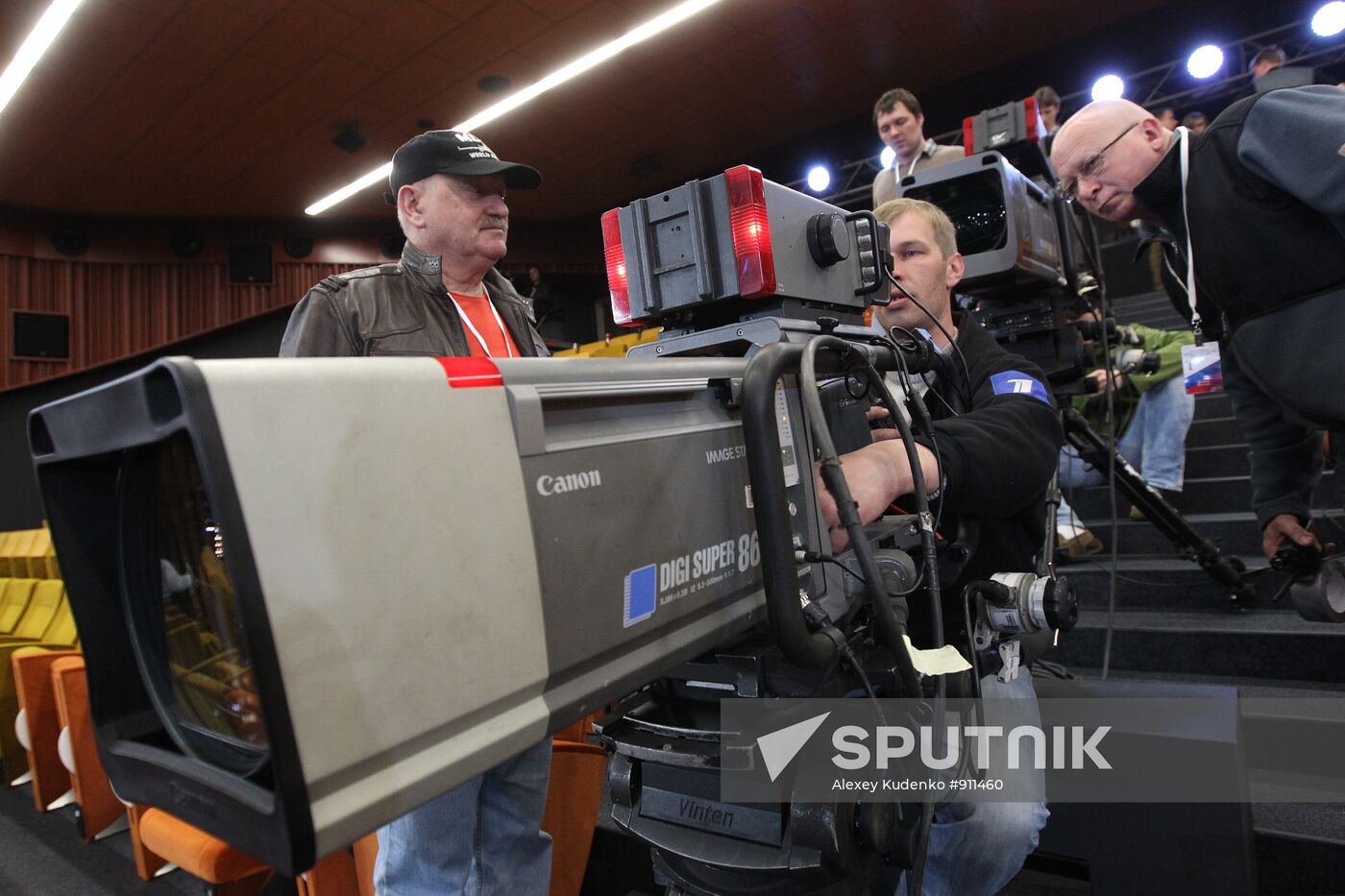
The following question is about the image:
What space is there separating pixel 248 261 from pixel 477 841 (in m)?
7.97

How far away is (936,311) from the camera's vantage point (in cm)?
127

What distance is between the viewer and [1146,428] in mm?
2877

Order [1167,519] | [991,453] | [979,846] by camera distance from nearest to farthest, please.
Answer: [991,453], [979,846], [1167,519]

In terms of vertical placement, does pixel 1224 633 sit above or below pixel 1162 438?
below

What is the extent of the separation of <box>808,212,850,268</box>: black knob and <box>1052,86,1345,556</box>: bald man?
0.79 meters

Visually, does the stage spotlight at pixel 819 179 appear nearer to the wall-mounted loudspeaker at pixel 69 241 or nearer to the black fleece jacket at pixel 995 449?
the black fleece jacket at pixel 995 449

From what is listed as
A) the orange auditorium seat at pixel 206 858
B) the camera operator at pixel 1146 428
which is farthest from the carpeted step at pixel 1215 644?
the orange auditorium seat at pixel 206 858

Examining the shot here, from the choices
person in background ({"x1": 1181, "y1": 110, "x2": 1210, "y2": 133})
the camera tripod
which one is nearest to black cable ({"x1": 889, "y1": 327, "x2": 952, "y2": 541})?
the camera tripod

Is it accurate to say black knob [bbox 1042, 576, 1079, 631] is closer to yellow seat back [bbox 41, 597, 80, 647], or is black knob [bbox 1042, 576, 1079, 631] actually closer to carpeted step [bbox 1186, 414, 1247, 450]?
carpeted step [bbox 1186, 414, 1247, 450]

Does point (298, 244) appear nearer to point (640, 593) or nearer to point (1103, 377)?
point (1103, 377)

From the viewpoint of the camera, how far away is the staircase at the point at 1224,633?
1266 millimetres

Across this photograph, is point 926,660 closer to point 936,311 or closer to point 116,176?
point 936,311

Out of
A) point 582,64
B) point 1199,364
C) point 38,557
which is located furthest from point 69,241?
point 1199,364

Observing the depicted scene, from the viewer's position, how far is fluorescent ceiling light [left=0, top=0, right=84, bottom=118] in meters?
4.38
